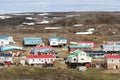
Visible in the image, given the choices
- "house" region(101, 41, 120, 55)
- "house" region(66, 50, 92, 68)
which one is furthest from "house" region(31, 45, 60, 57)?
"house" region(101, 41, 120, 55)

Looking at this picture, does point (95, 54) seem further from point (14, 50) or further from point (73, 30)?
point (73, 30)

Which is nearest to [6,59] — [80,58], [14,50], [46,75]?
[14,50]

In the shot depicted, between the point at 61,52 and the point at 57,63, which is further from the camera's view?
the point at 61,52

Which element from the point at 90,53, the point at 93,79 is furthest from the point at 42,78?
the point at 90,53

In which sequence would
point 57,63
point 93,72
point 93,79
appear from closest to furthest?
1. point 93,79
2. point 93,72
3. point 57,63

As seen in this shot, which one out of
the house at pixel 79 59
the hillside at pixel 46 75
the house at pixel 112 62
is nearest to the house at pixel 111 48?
the house at pixel 79 59

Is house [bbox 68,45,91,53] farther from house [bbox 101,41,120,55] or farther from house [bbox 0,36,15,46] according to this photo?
house [bbox 0,36,15,46]

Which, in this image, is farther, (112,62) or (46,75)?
(112,62)

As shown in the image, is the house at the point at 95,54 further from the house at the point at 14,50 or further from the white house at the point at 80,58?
the house at the point at 14,50

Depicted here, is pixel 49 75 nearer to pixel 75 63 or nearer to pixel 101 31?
pixel 75 63
